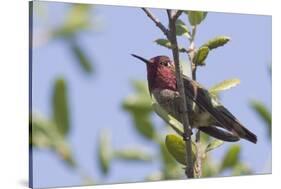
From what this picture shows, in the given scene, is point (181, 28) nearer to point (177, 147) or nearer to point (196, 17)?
point (196, 17)

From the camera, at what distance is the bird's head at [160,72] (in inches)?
124

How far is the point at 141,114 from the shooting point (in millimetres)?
2156

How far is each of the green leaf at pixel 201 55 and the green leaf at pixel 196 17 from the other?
151 mm

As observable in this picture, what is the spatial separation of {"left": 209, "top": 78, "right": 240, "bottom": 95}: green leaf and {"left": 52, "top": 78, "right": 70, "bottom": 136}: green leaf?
1.84 meters

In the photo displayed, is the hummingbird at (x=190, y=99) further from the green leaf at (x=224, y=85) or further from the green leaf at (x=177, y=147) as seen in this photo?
the green leaf at (x=177, y=147)

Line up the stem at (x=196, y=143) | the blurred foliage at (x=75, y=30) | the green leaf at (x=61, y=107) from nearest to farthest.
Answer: the blurred foliage at (x=75, y=30), the green leaf at (x=61, y=107), the stem at (x=196, y=143)

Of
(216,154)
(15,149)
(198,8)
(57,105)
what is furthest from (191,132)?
(57,105)

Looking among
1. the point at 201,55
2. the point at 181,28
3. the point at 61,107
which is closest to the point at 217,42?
the point at 201,55

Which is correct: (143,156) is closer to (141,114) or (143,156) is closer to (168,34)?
(141,114)

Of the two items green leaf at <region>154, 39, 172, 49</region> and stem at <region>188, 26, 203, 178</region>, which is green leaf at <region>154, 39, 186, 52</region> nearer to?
green leaf at <region>154, 39, 172, 49</region>

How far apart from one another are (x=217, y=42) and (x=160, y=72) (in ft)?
1.35

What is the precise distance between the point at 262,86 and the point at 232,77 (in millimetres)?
237

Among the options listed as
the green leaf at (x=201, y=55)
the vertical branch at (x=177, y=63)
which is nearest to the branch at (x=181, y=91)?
the vertical branch at (x=177, y=63)

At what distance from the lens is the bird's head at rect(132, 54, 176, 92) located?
3.15 meters
